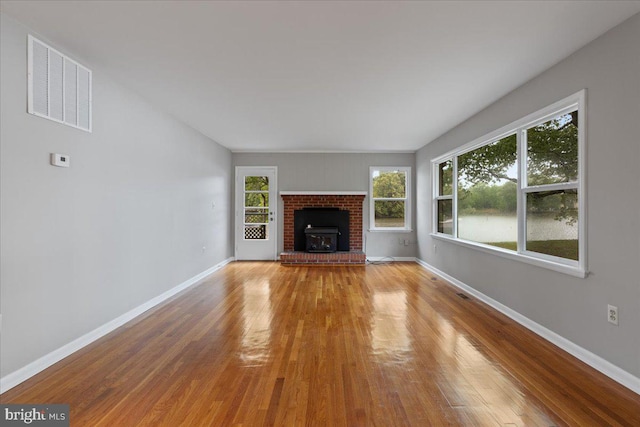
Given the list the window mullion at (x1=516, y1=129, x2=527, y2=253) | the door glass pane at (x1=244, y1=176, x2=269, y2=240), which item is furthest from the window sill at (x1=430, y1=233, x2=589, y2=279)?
the door glass pane at (x1=244, y1=176, x2=269, y2=240)

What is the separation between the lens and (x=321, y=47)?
2455 mm

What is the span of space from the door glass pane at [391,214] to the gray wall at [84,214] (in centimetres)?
406

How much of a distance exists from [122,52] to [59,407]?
2.54m

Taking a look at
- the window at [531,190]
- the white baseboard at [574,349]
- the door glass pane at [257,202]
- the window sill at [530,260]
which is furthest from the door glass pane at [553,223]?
the door glass pane at [257,202]

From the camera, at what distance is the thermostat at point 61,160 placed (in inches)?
92.4

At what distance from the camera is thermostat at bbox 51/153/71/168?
7.70 feet

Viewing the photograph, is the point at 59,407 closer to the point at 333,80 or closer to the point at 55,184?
the point at 55,184

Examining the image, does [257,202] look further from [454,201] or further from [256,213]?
[454,201]

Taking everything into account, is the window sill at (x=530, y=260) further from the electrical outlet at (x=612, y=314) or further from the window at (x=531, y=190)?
the electrical outlet at (x=612, y=314)

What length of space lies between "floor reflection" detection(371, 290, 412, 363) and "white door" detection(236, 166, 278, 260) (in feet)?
11.1

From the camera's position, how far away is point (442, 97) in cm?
354

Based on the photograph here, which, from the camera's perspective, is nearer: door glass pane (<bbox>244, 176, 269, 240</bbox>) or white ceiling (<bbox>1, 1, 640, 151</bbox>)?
white ceiling (<bbox>1, 1, 640, 151</bbox>)

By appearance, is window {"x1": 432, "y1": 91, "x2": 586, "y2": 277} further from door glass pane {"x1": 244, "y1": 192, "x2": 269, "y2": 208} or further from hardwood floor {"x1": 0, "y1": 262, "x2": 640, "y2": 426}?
door glass pane {"x1": 244, "y1": 192, "x2": 269, "y2": 208}

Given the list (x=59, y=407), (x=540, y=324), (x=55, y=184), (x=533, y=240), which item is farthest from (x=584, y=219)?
(x=55, y=184)
